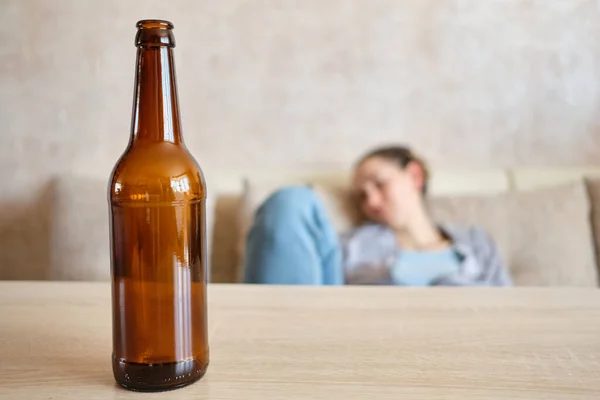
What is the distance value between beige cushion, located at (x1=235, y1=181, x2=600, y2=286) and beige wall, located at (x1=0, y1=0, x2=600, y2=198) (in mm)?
282

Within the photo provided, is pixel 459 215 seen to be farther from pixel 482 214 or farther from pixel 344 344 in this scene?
pixel 344 344

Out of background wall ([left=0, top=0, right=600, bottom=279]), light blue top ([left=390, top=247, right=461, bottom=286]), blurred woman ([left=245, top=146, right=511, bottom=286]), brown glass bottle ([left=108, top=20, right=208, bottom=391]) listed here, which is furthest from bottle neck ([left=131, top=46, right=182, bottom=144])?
background wall ([left=0, top=0, right=600, bottom=279])

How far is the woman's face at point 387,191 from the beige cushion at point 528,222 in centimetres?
8

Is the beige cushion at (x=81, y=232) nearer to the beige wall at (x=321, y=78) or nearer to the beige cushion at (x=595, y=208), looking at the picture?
the beige wall at (x=321, y=78)

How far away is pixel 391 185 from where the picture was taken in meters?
1.80

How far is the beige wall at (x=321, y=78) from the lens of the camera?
2094mm

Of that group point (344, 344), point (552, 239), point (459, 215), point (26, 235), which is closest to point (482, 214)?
point (459, 215)

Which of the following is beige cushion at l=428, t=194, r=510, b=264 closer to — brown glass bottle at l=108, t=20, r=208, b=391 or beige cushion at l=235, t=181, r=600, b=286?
beige cushion at l=235, t=181, r=600, b=286

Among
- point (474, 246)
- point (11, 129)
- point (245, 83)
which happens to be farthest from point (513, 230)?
point (11, 129)

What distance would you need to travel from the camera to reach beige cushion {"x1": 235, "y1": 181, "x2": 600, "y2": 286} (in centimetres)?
179

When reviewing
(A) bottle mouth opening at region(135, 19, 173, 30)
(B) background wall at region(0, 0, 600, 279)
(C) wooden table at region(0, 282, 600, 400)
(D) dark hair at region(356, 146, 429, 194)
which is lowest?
(C) wooden table at region(0, 282, 600, 400)

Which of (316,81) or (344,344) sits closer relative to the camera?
(344,344)

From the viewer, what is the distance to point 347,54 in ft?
6.90

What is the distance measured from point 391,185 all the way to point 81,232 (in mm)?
871
